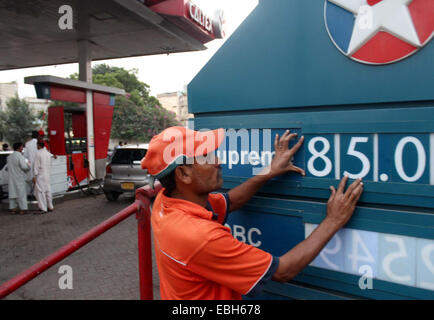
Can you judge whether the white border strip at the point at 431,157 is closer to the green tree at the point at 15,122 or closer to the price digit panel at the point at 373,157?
the price digit panel at the point at 373,157

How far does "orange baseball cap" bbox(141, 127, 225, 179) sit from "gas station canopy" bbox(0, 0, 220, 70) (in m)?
7.97

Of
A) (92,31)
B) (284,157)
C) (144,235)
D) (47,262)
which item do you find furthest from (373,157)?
(92,31)

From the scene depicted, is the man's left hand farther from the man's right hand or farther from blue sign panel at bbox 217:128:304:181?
the man's right hand

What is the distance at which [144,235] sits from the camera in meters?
1.90

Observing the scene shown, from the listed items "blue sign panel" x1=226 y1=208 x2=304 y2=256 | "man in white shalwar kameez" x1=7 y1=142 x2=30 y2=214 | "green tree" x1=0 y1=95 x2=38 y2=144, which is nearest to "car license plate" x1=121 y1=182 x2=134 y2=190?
"man in white shalwar kameez" x1=7 y1=142 x2=30 y2=214

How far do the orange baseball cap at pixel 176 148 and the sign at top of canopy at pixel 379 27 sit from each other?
64cm

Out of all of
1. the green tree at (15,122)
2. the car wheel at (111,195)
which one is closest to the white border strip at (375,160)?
the car wheel at (111,195)

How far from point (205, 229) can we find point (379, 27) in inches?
37.5
